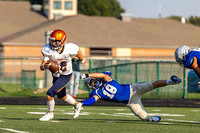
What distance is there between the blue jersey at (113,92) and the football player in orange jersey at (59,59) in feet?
2.79

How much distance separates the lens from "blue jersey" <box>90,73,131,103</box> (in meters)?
9.83

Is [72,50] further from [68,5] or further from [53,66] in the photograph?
[68,5]

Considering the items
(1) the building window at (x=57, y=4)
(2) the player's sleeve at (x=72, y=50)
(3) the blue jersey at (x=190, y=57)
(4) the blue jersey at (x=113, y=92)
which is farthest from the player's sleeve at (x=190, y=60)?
(1) the building window at (x=57, y=4)

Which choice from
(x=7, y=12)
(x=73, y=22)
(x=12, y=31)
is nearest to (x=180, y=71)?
(x=73, y=22)

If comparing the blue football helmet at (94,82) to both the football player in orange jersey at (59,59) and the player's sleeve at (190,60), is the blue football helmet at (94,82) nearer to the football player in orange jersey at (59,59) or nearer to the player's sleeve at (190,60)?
the football player in orange jersey at (59,59)

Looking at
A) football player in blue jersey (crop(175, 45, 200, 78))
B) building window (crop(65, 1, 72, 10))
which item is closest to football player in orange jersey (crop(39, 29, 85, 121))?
football player in blue jersey (crop(175, 45, 200, 78))

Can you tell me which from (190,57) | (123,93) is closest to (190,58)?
(190,57)

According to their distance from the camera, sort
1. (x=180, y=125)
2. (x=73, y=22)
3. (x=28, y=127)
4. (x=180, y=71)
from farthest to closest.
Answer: (x=73, y=22) → (x=180, y=71) → (x=180, y=125) → (x=28, y=127)

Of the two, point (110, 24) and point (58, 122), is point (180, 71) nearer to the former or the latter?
point (58, 122)

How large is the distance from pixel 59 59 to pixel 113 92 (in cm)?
146

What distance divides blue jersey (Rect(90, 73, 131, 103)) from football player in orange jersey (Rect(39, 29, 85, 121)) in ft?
2.79

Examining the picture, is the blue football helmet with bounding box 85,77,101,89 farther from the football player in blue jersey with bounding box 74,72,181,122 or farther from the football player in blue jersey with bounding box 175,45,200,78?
the football player in blue jersey with bounding box 175,45,200,78

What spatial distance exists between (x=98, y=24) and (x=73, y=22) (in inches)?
102

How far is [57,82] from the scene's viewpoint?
1033 cm
